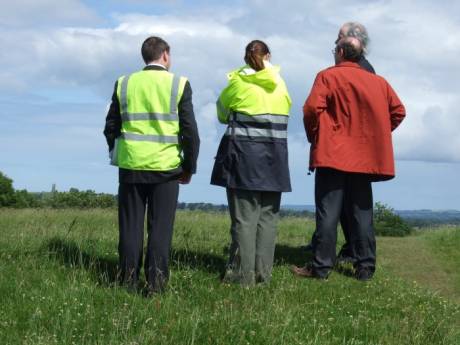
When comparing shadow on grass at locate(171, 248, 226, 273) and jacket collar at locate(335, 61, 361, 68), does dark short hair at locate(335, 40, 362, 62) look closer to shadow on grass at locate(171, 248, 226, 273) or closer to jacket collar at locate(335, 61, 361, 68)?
jacket collar at locate(335, 61, 361, 68)

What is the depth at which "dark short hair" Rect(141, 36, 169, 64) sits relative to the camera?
627 cm

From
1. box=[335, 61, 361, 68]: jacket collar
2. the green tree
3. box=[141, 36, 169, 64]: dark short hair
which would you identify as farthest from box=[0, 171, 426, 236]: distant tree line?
box=[335, 61, 361, 68]: jacket collar

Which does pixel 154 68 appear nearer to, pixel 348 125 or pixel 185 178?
pixel 185 178

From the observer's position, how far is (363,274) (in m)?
7.60

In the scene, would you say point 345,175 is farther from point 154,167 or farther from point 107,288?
point 107,288

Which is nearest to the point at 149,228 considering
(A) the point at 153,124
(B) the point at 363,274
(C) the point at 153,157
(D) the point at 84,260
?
(C) the point at 153,157

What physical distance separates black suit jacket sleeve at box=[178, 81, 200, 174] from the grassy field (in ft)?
3.86

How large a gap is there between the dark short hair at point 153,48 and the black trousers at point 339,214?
2206mm

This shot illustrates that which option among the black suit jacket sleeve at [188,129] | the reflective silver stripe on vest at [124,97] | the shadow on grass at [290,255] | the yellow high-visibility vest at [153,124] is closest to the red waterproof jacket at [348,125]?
the shadow on grass at [290,255]

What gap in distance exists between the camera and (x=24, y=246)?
7738 millimetres

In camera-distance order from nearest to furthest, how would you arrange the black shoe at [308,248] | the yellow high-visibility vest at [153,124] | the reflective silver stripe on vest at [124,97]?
the yellow high-visibility vest at [153,124] < the reflective silver stripe on vest at [124,97] < the black shoe at [308,248]

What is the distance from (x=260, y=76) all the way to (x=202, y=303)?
7.42 feet

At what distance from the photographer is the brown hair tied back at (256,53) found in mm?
6844

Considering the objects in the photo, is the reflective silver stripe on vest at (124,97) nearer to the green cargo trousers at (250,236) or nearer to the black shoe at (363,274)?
the green cargo trousers at (250,236)
